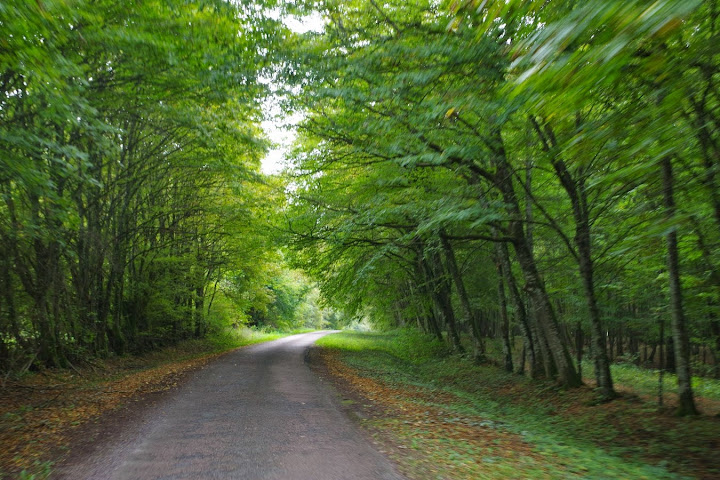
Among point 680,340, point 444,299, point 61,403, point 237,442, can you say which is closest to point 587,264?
point 680,340

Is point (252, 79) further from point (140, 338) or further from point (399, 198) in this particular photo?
point (140, 338)

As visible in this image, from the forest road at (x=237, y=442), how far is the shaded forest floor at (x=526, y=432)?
1.76 ft

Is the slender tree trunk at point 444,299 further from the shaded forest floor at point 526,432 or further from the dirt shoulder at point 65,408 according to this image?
the dirt shoulder at point 65,408

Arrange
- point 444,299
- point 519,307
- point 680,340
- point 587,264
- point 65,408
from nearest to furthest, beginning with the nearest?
point 680,340, point 65,408, point 587,264, point 519,307, point 444,299

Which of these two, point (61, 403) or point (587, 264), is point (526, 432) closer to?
point (587, 264)

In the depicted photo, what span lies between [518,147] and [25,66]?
766 centimetres

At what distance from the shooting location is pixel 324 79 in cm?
806

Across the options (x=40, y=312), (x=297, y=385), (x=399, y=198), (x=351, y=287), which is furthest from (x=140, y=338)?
(x=399, y=198)

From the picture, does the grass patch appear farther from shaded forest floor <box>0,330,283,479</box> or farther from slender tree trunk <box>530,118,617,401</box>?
shaded forest floor <box>0,330,283,479</box>

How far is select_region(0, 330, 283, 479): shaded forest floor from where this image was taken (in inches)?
202

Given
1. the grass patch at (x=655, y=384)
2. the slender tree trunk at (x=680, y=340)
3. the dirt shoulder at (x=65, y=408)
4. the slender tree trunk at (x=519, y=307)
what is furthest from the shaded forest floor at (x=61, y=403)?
the grass patch at (x=655, y=384)

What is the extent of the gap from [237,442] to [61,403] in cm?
494

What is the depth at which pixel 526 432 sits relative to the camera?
270 inches

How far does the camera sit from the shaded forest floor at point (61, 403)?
5.14m
